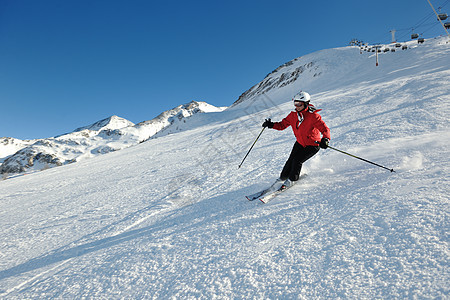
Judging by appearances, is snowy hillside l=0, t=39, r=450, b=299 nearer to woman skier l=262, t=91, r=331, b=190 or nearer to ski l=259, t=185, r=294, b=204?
ski l=259, t=185, r=294, b=204

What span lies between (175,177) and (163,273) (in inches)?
153

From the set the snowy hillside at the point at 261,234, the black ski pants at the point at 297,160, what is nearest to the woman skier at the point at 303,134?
the black ski pants at the point at 297,160

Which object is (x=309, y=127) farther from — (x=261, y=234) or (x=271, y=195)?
(x=261, y=234)

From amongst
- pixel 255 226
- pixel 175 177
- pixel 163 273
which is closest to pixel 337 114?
pixel 175 177

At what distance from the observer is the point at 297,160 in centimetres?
389

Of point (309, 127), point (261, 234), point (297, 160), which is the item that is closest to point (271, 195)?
point (297, 160)

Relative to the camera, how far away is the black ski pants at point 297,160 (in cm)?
382

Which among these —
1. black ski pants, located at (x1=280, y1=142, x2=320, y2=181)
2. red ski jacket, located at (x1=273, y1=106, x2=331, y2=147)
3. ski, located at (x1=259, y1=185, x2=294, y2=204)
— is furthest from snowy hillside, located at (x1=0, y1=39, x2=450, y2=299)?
red ski jacket, located at (x1=273, y1=106, x2=331, y2=147)

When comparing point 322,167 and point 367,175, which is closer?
point 367,175

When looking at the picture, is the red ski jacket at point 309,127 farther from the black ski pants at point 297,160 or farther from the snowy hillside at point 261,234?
the snowy hillside at point 261,234

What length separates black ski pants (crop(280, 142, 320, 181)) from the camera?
12.5ft

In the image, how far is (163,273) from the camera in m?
2.31

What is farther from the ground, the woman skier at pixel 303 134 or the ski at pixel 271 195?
the woman skier at pixel 303 134

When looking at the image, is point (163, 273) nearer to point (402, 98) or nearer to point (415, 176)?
point (415, 176)
